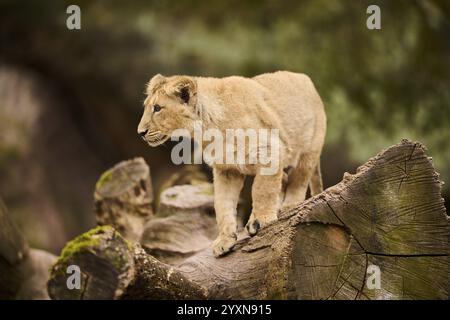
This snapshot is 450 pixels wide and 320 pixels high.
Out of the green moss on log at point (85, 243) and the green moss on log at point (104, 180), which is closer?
the green moss on log at point (85, 243)

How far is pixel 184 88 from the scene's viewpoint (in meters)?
6.21

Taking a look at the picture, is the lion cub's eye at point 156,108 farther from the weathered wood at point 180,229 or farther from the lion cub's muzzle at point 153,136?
the weathered wood at point 180,229

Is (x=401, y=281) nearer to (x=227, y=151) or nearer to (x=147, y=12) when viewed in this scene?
(x=227, y=151)

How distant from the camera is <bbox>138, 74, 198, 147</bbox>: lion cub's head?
620 cm

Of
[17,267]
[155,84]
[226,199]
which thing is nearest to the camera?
[155,84]

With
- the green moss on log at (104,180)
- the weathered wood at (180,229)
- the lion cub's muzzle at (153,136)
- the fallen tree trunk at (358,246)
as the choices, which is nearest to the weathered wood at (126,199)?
the green moss on log at (104,180)

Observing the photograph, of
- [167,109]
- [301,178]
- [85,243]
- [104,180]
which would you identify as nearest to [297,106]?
[301,178]

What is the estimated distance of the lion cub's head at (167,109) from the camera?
6195 millimetres

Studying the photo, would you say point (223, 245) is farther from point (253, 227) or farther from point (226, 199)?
point (226, 199)

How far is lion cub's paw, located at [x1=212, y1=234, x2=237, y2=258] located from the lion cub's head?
3.64 ft

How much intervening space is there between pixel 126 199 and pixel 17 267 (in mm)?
1578

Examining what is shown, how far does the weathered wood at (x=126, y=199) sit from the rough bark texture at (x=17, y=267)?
37.8 inches

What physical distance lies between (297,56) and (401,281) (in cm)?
721

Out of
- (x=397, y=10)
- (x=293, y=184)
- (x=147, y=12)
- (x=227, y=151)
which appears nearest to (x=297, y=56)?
(x=397, y=10)
